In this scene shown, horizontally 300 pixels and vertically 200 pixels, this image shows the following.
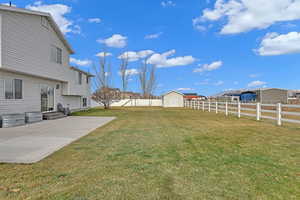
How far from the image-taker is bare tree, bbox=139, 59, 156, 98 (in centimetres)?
4831

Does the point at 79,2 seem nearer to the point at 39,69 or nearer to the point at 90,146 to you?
the point at 39,69

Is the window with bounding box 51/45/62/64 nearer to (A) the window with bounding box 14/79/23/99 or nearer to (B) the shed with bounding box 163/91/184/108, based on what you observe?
(A) the window with bounding box 14/79/23/99

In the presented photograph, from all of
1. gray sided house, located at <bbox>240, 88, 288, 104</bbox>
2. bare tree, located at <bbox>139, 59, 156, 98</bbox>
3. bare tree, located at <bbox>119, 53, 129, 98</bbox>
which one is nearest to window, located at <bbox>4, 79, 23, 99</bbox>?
bare tree, located at <bbox>119, 53, 129, 98</bbox>

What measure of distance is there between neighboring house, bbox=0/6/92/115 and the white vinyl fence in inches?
518

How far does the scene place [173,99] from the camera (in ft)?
115

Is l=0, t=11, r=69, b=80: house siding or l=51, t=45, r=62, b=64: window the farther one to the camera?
l=51, t=45, r=62, b=64: window

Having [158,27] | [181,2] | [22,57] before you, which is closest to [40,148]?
[22,57]

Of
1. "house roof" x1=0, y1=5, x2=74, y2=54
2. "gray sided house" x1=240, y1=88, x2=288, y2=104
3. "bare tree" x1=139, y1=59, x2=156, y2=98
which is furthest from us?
"bare tree" x1=139, y1=59, x2=156, y2=98

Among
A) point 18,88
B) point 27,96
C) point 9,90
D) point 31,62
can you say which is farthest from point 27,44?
point 27,96

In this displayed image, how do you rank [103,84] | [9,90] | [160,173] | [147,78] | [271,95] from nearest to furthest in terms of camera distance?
[160,173]
[9,90]
[103,84]
[271,95]
[147,78]

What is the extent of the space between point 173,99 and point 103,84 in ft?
43.4

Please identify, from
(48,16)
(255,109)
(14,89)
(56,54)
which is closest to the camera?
(14,89)

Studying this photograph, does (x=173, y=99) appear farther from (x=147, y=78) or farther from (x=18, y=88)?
(x=18, y=88)

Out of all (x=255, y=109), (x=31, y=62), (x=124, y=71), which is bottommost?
(x=255, y=109)
